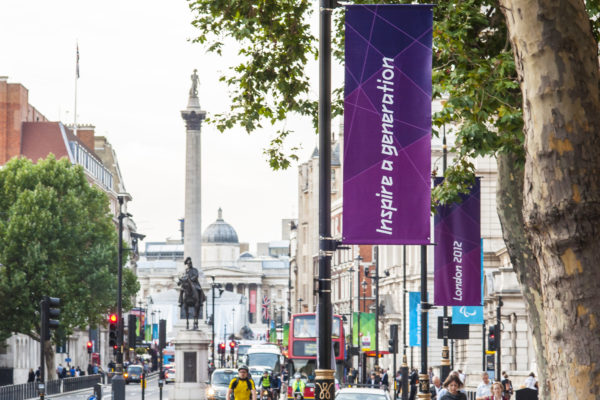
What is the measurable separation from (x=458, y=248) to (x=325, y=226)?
9925 mm

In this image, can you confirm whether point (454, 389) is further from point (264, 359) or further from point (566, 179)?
point (264, 359)

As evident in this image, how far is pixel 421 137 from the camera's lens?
11359 mm

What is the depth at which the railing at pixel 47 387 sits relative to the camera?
4956 cm

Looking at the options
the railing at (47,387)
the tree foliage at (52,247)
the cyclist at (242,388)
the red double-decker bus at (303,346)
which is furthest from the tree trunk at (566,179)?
the tree foliage at (52,247)

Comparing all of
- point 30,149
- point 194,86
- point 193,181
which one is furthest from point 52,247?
point 194,86

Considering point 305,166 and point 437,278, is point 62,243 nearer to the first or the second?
point 437,278

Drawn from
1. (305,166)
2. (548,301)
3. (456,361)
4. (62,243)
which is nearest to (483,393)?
(548,301)

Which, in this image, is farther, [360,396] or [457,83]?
[360,396]

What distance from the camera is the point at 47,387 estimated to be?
5731 centimetres

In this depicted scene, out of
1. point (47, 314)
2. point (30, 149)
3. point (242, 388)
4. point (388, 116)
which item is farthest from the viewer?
point (30, 149)

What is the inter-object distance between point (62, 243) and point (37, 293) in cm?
345

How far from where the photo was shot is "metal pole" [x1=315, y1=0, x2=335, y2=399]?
41.0 feet

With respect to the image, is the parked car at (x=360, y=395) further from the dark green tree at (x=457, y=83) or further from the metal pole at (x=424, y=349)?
the dark green tree at (x=457, y=83)

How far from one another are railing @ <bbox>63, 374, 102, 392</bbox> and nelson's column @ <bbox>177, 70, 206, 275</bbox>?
1354 inches
